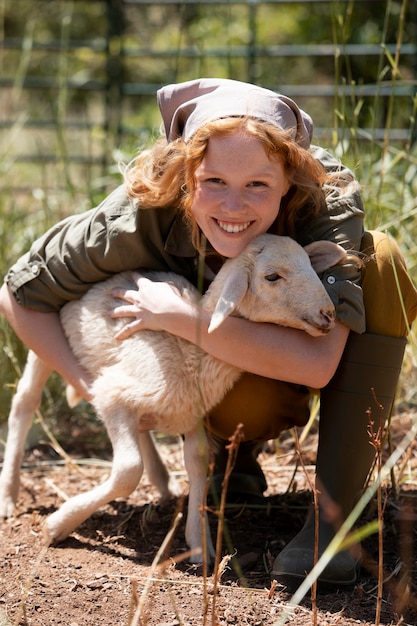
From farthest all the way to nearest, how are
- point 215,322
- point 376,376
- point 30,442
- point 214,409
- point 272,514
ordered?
1. point 30,442
2. point 272,514
3. point 214,409
4. point 376,376
5. point 215,322

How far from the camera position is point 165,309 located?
9.21 feet

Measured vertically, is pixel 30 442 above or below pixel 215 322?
below

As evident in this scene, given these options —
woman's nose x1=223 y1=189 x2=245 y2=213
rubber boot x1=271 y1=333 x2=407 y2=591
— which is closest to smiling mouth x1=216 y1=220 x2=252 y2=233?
woman's nose x1=223 y1=189 x2=245 y2=213

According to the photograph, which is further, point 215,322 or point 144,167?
point 144,167

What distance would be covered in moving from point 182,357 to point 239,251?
387 mm

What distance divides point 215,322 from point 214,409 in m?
0.50

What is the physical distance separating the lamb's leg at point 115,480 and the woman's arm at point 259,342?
0.33m

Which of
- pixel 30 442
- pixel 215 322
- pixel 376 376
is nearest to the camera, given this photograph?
pixel 215 322

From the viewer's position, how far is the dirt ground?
2352 millimetres

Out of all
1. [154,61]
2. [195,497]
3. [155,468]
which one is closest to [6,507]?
[155,468]

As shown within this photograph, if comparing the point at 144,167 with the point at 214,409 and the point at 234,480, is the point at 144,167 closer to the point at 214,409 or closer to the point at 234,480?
the point at 214,409

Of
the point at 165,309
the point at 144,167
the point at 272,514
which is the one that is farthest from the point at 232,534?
the point at 144,167

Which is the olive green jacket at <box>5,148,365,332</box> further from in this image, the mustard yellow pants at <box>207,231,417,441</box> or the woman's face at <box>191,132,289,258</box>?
the woman's face at <box>191,132,289,258</box>

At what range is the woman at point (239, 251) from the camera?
2645mm
